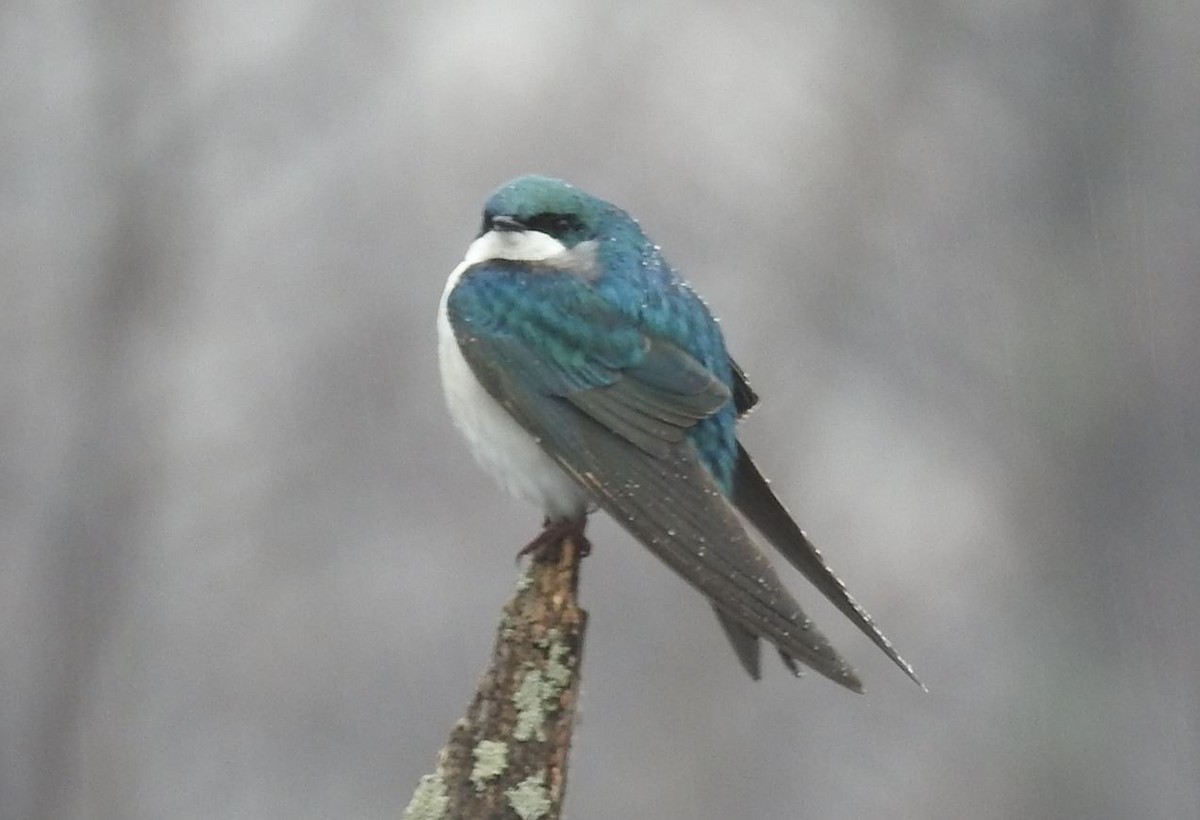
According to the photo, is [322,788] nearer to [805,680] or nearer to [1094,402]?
[805,680]

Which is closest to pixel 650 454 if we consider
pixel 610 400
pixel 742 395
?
pixel 610 400

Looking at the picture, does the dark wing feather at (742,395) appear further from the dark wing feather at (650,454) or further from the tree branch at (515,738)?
the tree branch at (515,738)

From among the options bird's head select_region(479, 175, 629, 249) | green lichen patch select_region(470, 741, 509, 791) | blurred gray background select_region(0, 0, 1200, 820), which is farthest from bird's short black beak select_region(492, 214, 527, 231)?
blurred gray background select_region(0, 0, 1200, 820)

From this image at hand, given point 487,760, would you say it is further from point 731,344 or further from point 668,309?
point 731,344

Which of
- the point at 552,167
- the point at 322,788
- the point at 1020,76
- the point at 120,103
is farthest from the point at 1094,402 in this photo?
the point at 120,103

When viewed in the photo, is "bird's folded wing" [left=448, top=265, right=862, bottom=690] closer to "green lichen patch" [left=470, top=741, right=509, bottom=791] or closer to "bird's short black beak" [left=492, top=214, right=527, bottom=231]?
"bird's short black beak" [left=492, top=214, right=527, bottom=231]

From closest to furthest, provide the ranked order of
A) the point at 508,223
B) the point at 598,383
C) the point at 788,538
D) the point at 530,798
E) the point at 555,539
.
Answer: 1. the point at 530,798
2. the point at 555,539
3. the point at 788,538
4. the point at 598,383
5. the point at 508,223

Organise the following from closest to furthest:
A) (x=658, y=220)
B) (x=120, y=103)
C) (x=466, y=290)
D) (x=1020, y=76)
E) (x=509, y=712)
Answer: (x=509, y=712) < (x=466, y=290) < (x=120, y=103) < (x=658, y=220) < (x=1020, y=76)
